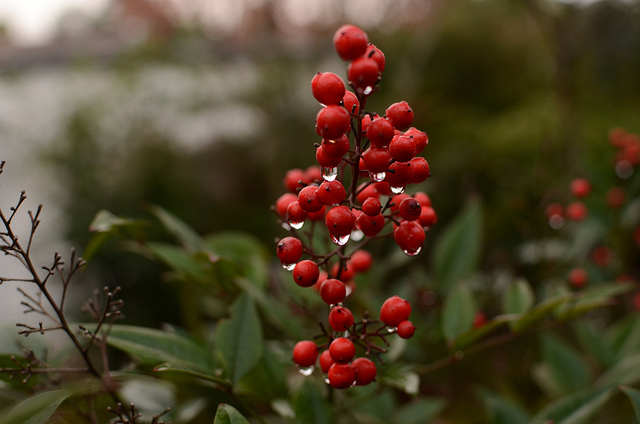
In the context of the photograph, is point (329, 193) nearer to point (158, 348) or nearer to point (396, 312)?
point (396, 312)

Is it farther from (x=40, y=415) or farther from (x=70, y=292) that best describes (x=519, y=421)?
(x=70, y=292)

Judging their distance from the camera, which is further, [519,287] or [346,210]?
[519,287]

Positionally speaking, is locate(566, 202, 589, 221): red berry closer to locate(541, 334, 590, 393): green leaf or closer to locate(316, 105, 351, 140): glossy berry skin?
locate(541, 334, 590, 393): green leaf

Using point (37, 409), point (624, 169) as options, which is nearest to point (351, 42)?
point (37, 409)

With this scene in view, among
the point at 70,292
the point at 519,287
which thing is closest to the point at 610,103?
the point at 519,287

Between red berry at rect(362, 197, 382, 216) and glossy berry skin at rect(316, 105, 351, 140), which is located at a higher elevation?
glossy berry skin at rect(316, 105, 351, 140)

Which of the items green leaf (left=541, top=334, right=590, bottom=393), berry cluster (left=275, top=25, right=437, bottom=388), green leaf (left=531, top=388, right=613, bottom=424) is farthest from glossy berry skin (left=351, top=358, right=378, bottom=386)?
green leaf (left=541, top=334, right=590, bottom=393)

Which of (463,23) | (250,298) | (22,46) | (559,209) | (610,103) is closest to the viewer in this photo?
(250,298)
